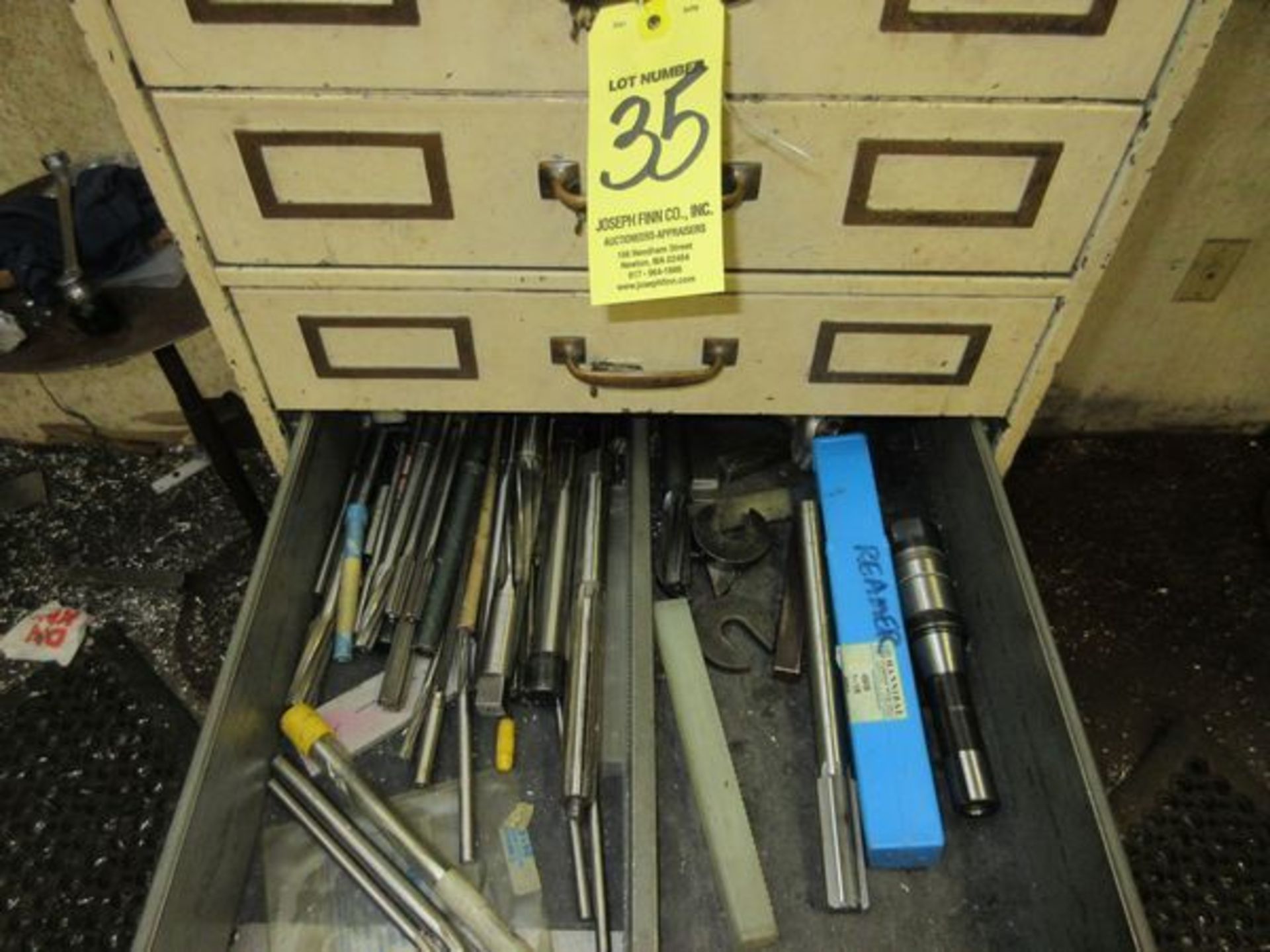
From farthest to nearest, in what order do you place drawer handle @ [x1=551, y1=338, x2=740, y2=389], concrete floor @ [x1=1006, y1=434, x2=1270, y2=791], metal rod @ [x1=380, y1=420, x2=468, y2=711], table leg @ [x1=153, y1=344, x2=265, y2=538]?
1. concrete floor @ [x1=1006, y1=434, x2=1270, y2=791]
2. table leg @ [x1=153, y1=344, x2=265, y2=538]
3. metal rod @ [x1=380, y1=420, x2=468, y2=711]
4. drawer handle @ [x1=551, y1=338, x2=740, y2=389]

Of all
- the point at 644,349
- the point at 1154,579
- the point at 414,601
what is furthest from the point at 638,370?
the point at 1154,579

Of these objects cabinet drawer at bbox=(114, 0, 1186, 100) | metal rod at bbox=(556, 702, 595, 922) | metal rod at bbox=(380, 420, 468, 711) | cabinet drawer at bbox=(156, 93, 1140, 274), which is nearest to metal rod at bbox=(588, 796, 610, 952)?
metal rod at bbox=(556, 702, 595, 922)

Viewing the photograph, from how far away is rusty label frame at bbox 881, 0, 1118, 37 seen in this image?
0.57 m

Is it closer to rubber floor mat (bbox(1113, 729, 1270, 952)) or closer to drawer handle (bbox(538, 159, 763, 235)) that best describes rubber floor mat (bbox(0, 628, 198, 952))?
drawer handle (bbox(538, 159, 763, 235))

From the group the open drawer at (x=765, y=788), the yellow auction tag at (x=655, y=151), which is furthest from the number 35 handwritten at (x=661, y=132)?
the open drawer at (x=765, y=788)

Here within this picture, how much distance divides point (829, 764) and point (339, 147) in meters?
0.65

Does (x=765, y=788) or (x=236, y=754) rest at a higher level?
(x=236, y=754)

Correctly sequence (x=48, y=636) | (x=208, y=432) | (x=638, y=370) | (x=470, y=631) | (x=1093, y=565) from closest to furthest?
(x=638, y=370)
(x=470, y=631)
(x=208, y=432)
(x=48, y=636)
(x=1093, y=565)

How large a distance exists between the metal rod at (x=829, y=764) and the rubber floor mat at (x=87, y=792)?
826 mm

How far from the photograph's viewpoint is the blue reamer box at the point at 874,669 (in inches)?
30.7

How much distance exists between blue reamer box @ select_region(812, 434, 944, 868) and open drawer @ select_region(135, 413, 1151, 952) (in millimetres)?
59

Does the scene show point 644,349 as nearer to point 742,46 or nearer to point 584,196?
point 584,196

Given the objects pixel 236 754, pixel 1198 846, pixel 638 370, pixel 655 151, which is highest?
pixel 655 151

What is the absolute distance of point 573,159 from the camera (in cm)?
65
